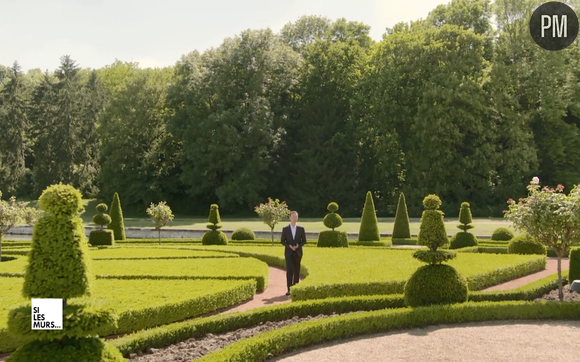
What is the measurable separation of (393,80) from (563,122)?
13.1 meters

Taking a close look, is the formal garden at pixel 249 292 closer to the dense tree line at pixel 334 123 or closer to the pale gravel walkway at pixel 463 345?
the pale gravel walkway at pixel 463 345

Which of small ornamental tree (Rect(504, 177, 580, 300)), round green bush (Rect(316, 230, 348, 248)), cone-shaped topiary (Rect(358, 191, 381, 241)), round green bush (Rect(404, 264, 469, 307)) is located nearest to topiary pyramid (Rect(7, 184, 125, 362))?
round green bush (Rect(404, 264, 469, 307))

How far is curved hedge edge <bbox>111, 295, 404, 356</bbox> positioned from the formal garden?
0.02 meters

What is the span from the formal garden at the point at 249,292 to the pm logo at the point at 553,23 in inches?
1118

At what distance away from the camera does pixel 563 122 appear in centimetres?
4219

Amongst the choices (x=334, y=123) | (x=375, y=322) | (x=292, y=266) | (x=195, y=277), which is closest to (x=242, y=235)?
(x=195, y=277)

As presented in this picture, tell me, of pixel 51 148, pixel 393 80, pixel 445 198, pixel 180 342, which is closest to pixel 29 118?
pixel 51 148

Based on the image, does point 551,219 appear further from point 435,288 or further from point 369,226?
point 369,226

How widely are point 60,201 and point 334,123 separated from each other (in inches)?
1693

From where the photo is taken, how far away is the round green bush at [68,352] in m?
5.21

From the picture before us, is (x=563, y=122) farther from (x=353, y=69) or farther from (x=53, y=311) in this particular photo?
(x=53, y=311)

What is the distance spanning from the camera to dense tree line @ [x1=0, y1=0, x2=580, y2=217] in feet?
136

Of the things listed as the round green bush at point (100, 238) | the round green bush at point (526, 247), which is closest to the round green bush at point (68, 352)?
the round green bush at point (526, 247)

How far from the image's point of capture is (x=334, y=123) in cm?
4794
